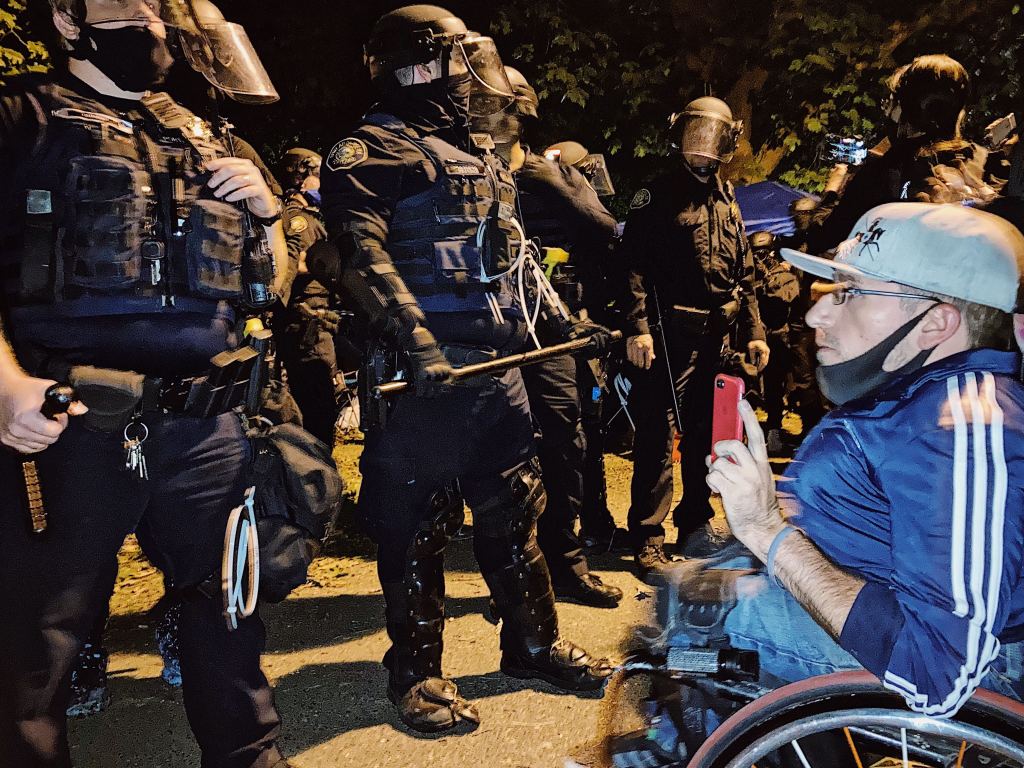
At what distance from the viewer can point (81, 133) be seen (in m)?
2.03

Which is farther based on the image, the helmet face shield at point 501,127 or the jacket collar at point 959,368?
the helmet face shield at point 501,127

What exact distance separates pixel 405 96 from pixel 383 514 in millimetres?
1585

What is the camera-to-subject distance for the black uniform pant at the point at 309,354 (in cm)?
604

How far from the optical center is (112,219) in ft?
6.76

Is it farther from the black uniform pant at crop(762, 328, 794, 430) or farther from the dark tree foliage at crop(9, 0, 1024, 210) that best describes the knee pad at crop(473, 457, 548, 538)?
the dark tree foliage at crop(9, 0, 1024, 210)

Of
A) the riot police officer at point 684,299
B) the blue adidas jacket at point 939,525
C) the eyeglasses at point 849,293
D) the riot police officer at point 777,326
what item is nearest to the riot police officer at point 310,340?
the riot police officer at point 684,299

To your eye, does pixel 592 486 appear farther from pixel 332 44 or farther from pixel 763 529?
pixel 332 44

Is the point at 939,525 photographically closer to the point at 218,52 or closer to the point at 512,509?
the point at 512,509

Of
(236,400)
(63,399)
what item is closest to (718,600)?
(236,400)

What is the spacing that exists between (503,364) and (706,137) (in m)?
2.59

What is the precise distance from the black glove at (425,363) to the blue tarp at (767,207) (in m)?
8.26

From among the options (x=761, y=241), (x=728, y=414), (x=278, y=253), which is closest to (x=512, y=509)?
(x=278, y=253)

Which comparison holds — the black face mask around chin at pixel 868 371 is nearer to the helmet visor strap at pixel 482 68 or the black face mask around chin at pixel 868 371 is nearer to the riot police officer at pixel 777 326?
the helmet visor strap at pixel 482 68

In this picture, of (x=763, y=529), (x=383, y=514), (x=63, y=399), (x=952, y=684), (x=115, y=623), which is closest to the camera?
(x=952, y=684)
